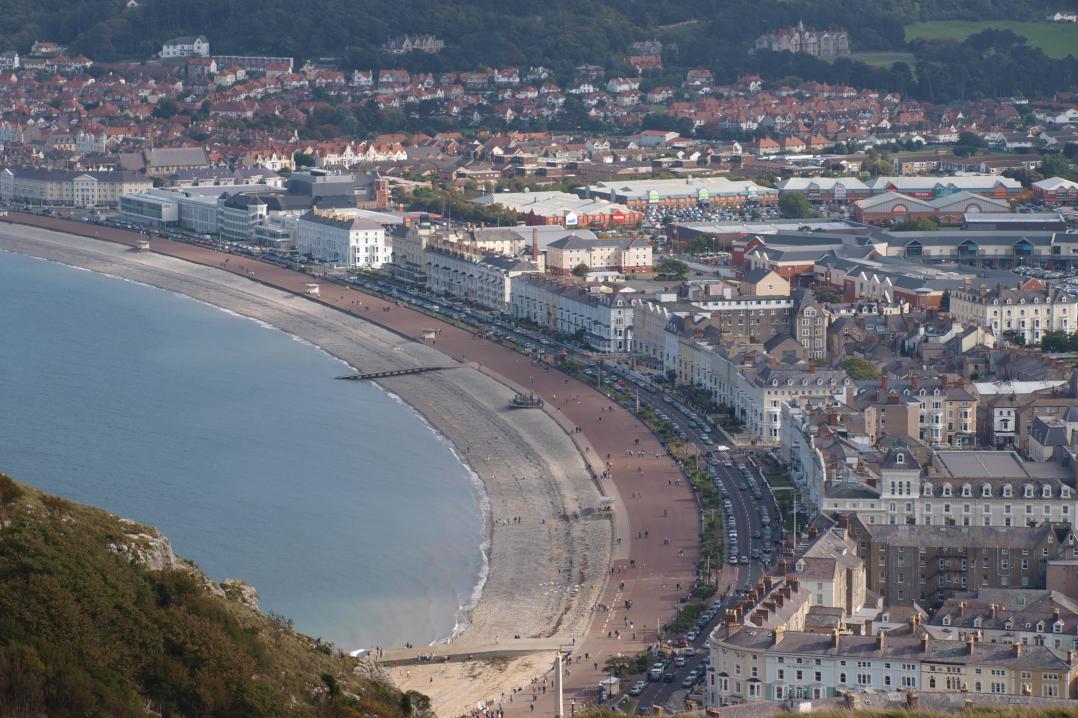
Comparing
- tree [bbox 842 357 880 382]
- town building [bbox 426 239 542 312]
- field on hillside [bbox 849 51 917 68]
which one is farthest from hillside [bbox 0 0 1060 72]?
tree [bbox 842 357 880 382]

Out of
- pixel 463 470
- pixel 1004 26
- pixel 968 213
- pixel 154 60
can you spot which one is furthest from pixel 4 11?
pixel 463 470

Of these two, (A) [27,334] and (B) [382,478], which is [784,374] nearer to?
(B) [382,478]

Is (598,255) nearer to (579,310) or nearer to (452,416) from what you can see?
(579,310)

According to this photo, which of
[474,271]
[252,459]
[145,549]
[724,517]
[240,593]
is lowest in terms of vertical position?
[252,459]

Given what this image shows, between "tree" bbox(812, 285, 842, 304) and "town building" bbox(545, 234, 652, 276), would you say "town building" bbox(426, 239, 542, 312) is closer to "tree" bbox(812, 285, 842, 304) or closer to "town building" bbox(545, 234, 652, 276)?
"town building" bbox(545, 234, 652, 276)

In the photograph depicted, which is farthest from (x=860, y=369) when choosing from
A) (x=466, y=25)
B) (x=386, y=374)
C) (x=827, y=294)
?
(x=466, y=25)
